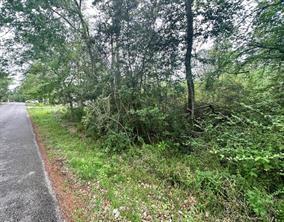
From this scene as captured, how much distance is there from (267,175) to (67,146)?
19.3 ft

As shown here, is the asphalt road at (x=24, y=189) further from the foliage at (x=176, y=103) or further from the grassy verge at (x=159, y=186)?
the foliage at (x=176, y=103)

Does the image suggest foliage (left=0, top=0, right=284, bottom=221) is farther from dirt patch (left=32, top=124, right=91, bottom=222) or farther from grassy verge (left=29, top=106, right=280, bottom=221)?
dirt patch (left=32, top=124, right=91, bottom=222)

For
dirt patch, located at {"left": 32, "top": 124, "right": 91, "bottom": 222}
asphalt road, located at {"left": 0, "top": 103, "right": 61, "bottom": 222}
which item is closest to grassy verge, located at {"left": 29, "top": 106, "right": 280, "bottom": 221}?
dirt patch, located at {"left": 32, "top": 124, "right": 91, "bottom": 222}

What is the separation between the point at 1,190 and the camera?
4156mm

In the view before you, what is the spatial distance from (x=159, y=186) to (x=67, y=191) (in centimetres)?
180

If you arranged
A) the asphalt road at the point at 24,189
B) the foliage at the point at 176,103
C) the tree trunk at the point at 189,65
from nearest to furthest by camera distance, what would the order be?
the asphalt road at the point at 24,189 < the foliage at the point at 176,103 < the tree trunk at the point at 189,65

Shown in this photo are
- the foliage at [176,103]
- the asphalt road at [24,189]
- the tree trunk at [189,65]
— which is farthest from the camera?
the tree trunk at [189,65]

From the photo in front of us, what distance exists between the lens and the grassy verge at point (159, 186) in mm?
3338

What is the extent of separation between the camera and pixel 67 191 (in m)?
4.15

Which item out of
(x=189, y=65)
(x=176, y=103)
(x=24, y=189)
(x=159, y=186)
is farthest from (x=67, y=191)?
(x=189, y=65)

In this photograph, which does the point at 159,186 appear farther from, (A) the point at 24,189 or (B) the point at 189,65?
(B) the point at 189,65

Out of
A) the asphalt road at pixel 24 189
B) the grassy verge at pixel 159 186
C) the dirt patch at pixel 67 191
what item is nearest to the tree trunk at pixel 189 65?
the grassy verge at pixel 159 186

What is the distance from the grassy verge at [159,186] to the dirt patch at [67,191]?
0.44 ft

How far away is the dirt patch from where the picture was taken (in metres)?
3.39
